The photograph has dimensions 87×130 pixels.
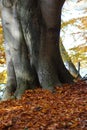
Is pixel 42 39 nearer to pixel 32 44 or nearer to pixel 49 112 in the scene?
pixel 32 44

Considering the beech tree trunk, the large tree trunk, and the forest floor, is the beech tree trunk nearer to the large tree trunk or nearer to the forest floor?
the large tree trunk

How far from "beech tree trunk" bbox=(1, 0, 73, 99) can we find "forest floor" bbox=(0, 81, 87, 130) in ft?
2.22

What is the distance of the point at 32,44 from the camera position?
9172mm

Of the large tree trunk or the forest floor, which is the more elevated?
the large tree trunk

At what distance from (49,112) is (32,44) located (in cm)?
309

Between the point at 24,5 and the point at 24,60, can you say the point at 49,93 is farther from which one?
A: the point at 24,5

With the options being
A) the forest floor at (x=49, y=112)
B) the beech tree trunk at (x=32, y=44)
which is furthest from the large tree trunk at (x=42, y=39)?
the forest floor at (x=49, y=112)

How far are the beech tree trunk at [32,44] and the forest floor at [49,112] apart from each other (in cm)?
68

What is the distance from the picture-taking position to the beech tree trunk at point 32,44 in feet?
29.5

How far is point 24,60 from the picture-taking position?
9391 millimetres

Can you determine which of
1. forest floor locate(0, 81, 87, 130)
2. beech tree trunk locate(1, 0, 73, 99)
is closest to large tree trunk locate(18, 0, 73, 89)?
beech tree trunk locate(1, 0, 73, 99)

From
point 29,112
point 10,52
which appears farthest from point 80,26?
point 29,112

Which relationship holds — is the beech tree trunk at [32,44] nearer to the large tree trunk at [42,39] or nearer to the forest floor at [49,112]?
the large tree trunk at [42,39]

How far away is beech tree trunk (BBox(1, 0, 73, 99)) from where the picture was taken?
898cm
